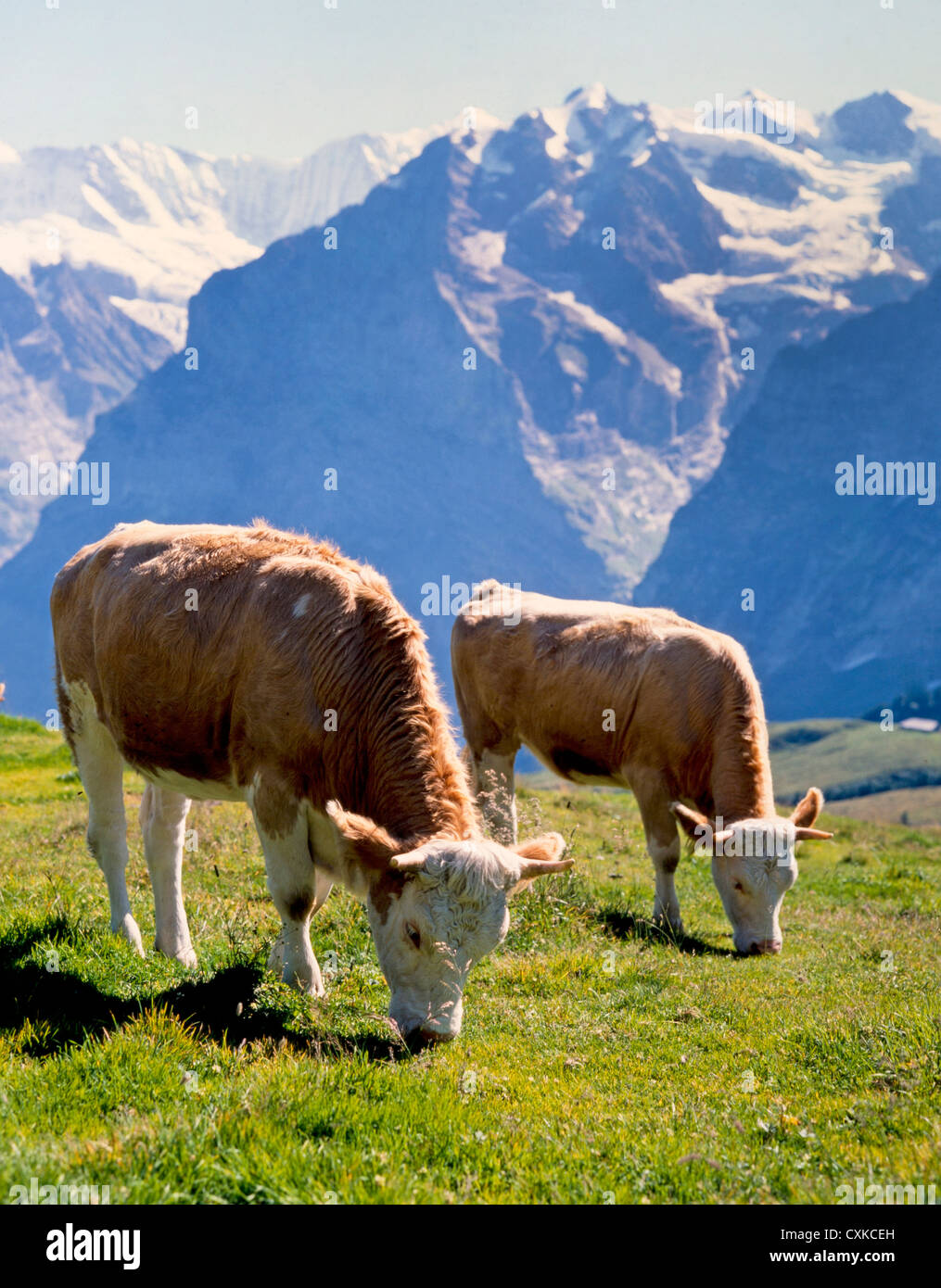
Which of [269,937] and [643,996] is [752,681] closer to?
[643,996]

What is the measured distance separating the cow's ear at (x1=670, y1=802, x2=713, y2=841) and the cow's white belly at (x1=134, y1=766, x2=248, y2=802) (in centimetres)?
509

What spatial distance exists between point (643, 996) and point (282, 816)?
3032 millimetres

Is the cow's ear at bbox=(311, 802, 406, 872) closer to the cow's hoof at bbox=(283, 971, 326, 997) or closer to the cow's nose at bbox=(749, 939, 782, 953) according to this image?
the cow's hoof at bbox=(283, 971, 326, 997)

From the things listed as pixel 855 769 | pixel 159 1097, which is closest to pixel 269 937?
pixel 159 1097

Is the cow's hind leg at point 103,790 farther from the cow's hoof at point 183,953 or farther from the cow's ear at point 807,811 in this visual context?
the cow's ear at point 807,811

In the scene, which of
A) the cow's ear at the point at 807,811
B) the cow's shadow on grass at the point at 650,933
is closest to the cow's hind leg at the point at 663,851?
the cow's shadow on grass at the point at 650,933

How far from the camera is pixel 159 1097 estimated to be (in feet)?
18.1

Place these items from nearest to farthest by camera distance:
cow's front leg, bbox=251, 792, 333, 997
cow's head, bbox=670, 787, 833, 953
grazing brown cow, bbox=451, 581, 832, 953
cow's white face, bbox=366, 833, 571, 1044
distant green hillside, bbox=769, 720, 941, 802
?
1. cow's white face, bbox=366, 833, 571, 1044
2. cow's front leg, bbox=251, 792, 333, 997
3. cow's head, bbox=670, 787, 833, 953
4. grazing brown cow, bbox=451, 581, 832, 953
5. distant green hillside, bbox=769, 720, 941, 802

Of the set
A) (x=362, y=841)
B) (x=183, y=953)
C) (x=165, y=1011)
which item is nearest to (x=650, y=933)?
(x=183, y=953)

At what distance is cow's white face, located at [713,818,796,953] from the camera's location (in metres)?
11.1

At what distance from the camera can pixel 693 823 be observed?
38.5 ft

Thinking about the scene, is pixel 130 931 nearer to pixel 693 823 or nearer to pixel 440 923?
pixel 440 923

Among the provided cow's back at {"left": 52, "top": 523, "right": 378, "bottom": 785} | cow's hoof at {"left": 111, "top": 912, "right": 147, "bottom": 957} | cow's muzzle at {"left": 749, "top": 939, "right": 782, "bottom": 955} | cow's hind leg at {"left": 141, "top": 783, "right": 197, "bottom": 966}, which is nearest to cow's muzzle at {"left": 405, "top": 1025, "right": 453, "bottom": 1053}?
cow's back at {"left": 52, "top": 523, "right": 378, "bottom": 785}

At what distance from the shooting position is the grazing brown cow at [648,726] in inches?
447
